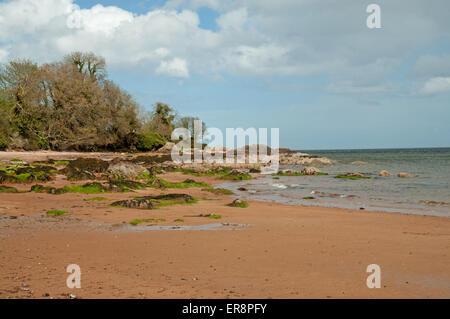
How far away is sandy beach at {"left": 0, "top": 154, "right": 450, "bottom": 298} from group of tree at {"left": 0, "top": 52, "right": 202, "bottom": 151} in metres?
36.0

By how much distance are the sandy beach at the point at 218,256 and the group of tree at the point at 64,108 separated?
3597cm

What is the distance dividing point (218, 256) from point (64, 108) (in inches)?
1770

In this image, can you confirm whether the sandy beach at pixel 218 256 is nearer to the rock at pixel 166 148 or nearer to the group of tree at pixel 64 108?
the group of tree at pixel 64 108

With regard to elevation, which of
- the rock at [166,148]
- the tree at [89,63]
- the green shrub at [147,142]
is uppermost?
the tree at [89,63]

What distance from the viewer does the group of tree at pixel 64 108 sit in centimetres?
4262

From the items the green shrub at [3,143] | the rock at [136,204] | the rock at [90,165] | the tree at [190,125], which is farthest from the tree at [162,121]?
the rock at [136,204]

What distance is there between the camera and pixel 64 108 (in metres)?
45.9

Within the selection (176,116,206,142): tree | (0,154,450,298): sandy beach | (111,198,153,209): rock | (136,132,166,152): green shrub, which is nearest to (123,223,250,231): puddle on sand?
(0,154,450,298): sandy beach

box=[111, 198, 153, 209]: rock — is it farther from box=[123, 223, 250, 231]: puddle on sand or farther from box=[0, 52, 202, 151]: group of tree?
box=[0, 52, 202, 151]: group of tree

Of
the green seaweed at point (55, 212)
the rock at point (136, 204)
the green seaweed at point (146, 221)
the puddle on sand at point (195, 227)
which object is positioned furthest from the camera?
the rock at point (136, 204)

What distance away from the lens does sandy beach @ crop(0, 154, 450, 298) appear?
4.73 m

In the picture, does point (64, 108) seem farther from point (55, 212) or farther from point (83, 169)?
point (55, 212)

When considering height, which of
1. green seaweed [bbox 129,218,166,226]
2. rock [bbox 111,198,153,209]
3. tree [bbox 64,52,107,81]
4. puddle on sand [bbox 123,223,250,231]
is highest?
tree [bbox 64,52,107,81]

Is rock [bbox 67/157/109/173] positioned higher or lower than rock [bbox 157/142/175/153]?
lower
